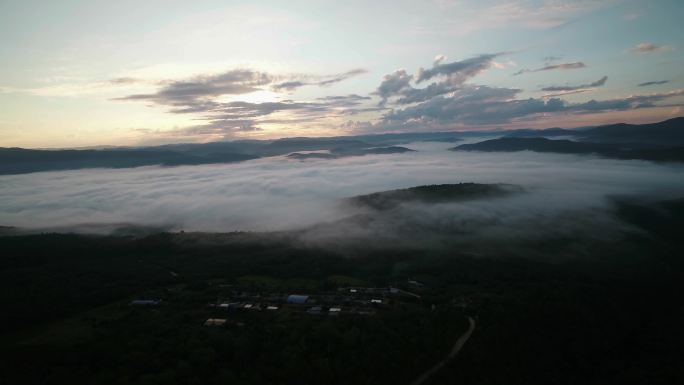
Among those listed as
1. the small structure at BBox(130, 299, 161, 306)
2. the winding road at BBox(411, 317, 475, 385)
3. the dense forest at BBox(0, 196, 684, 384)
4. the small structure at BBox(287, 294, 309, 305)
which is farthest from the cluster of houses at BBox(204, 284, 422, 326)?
the winding road at BBox(411, 317, 475, 385)

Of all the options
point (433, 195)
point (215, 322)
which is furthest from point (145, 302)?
point (433, 195)

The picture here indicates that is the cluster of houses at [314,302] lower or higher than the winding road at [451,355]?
higher

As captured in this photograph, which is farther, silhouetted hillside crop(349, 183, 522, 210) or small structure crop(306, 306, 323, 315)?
silhouetted hillside crop(349, 183, 522, 210)

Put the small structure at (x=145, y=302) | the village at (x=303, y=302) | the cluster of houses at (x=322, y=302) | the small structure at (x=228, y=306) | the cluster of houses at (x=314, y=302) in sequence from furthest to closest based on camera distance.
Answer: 1. the small structure at (x=145, y=302)
2. the small structure at (x=228, y=306)
3. the cluster of houses at (x=322, y=302)
4. the cluster of houses at (x=314, y=302)
5. the village at (x=303, y=302)

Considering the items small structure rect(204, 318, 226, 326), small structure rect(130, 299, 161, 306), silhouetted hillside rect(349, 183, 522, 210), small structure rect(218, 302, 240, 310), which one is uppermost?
silhouetted hillside rect(349, 183, 522, 210)

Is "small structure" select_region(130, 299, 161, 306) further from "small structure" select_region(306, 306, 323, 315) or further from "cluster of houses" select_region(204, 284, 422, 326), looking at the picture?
"small structure" select_region(306, 306, 323, 315)

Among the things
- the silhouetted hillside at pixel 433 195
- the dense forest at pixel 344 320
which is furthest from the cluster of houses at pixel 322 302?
the silhouetted hillside at pixel 433 195

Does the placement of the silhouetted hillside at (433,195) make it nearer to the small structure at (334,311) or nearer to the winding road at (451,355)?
the small structure at (334,311)

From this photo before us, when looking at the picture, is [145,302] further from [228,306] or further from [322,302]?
[322,302]

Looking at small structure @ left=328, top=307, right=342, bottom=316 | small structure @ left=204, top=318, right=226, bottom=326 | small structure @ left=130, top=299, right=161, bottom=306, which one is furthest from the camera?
small structure @ left=130, top=299, right=161, bottom=306

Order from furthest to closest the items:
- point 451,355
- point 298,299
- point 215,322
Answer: point 298,299
point 215,322
point 451,355

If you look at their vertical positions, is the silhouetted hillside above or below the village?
above

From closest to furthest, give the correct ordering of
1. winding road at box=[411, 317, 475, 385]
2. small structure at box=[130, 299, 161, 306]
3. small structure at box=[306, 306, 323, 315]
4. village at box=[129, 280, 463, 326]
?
1. winding road at box=[411, 317, 475, 385]
2. village at box=[129, 280, 463, 326]
3. small structure at box=[306, 306, 323, 315]
4. small structure at box=[130, 299, 161, 306]
